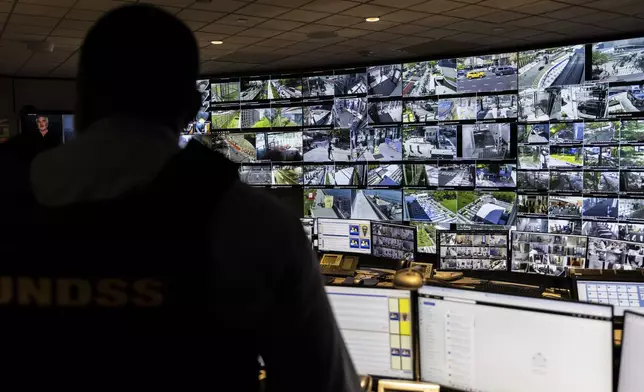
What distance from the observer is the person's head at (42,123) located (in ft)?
25.5

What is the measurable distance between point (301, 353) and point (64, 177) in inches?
13.9

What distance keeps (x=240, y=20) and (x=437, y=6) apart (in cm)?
158

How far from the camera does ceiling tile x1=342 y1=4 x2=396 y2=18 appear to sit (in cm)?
434

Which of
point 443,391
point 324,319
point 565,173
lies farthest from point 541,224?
point 324,319

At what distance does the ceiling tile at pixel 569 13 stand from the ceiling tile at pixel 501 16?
0.22 m

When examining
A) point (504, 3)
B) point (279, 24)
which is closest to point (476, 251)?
point (504, 3)

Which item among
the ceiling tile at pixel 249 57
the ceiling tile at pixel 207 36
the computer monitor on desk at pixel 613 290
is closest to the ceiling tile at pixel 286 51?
the ceiling tile at pixel 249 57

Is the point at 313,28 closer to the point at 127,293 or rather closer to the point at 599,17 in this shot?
the point at 599,17

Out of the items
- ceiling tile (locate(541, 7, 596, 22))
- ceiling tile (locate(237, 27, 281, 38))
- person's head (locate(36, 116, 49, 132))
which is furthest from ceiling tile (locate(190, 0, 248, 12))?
person's head (locate(36, 116, 49, 132))

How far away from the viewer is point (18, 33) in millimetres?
5047

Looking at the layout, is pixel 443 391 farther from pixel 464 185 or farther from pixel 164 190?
pixel 464 185

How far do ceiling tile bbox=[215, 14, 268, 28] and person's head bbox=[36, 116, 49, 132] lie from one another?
4209 millimetres

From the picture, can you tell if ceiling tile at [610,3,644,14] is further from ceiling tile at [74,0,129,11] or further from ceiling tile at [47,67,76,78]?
ceiling tile at [47,67,76,78]

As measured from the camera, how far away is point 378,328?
2299 mm
